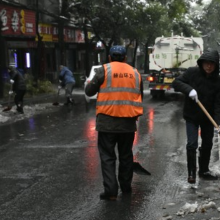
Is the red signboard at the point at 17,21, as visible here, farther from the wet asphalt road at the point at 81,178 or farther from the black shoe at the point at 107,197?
the black shoe at the point at 107,197

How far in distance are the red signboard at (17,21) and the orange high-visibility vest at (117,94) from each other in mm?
15785

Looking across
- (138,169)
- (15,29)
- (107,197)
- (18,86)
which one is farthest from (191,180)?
(15,29)

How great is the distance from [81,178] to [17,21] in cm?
1694

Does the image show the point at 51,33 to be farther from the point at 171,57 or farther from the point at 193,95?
the point at 193,95

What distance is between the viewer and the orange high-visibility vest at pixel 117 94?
17.2 ft

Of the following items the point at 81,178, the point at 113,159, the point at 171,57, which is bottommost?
the point at 81,178

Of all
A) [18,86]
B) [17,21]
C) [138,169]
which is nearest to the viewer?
[138,169]

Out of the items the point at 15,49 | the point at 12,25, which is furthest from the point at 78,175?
the point at 15,49

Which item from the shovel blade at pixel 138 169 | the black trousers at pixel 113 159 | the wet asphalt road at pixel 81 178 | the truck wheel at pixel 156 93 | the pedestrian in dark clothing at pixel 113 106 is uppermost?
the pedestrian in dark clothing at pixel 113 106

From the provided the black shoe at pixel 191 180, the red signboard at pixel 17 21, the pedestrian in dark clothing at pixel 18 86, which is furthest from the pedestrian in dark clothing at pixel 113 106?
the red signboard at pixel 17 21

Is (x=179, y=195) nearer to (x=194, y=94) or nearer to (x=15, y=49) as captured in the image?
(x=194, y=94)

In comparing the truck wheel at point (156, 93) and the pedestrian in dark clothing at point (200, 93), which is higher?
the pedestrian in dark clothing at point (200, 93)

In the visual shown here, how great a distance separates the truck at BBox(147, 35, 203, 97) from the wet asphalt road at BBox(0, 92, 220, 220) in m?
8.19

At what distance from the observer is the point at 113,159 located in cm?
537
